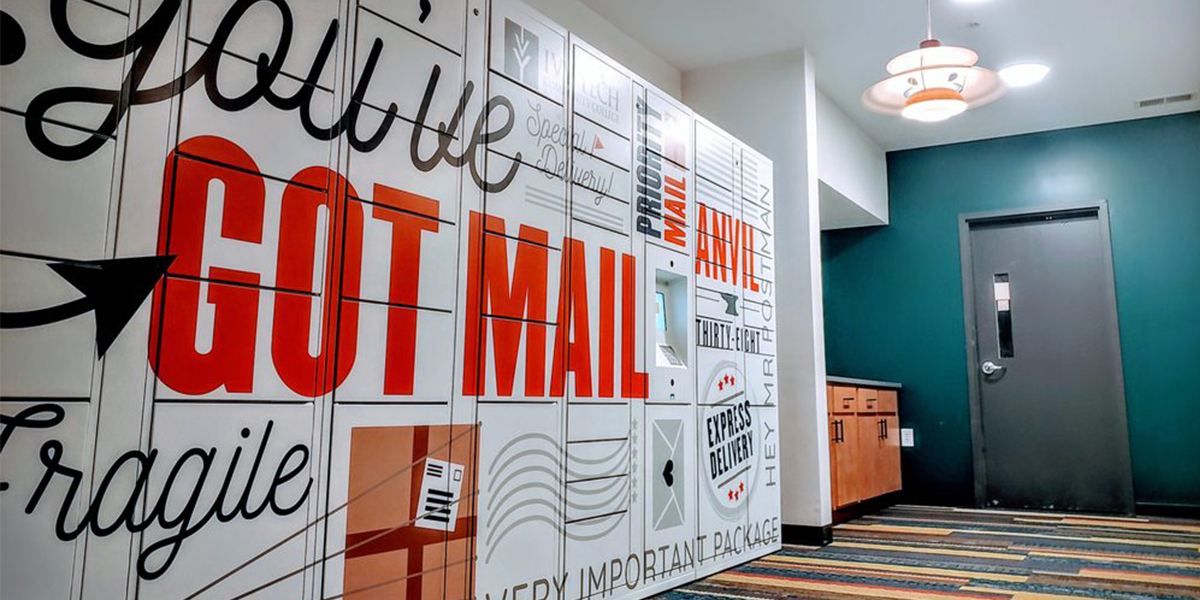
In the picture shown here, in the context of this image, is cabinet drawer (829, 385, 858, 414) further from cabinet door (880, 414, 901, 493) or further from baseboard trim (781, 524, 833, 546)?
baseboard trim (781, 524, 833, 546)

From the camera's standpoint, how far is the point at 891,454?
18.3 ft

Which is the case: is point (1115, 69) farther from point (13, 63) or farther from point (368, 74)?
point (13, 63)

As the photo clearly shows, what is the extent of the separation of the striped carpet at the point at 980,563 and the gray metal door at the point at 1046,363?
511 millimetres

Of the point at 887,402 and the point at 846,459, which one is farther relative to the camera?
the point at 887,402

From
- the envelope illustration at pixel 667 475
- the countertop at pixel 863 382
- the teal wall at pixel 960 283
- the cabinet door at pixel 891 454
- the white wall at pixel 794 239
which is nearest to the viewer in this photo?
the envelope illustration at pixel 667 475

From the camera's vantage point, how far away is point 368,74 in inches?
77.2

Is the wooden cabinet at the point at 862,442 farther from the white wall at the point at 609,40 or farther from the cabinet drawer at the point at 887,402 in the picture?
the white wall at the point at 609,40

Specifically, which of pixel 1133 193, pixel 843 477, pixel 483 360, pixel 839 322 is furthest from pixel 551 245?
pixel 1133 193

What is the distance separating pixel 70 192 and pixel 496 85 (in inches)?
47.5

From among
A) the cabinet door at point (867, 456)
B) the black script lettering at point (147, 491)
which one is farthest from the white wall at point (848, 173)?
the black script lettering at point (147, 491)

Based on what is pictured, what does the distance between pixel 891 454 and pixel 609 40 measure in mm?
3407

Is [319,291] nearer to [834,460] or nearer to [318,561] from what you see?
[318,561]

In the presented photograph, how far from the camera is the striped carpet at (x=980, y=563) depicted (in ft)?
9.61

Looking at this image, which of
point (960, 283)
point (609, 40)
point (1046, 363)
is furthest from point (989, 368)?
point (609, 40)
